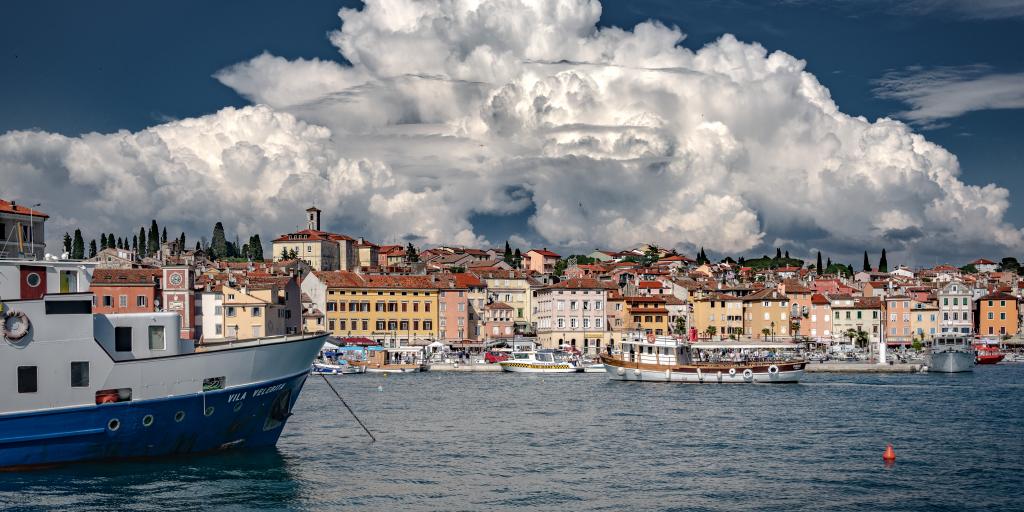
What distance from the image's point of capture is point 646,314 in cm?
12462

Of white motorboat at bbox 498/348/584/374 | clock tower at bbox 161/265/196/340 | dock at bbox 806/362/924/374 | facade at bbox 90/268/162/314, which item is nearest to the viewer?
white motorboat at bbox 498/348/584/374

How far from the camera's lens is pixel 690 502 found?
26.5m

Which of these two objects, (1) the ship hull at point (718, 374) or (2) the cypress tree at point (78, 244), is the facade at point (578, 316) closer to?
(1) the ship hull at point (718, 374)

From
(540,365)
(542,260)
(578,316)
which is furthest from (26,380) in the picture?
(542,260)

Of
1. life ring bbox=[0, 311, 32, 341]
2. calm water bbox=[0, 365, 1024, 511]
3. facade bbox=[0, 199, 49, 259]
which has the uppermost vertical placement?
facade bbox=[0, 199, 49, 259]

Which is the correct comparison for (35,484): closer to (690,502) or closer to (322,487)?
(322,487)

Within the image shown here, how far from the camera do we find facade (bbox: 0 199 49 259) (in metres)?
30.8

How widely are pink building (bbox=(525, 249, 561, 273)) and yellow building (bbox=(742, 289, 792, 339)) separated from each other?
2310 inches

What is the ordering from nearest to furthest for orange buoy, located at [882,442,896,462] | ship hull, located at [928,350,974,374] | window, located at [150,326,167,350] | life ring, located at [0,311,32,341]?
life ring, located at [0,311,32,341] < window, located at [150,326,167,350] < orange buoy, located at [882,442,896,462] < ship hull, located at [928,350,974,374]

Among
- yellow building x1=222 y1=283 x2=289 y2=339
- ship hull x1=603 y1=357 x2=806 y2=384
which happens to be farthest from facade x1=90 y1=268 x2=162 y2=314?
ship hull x1=603 y1=357 x2=806 y2=384

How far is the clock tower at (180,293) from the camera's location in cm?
9375

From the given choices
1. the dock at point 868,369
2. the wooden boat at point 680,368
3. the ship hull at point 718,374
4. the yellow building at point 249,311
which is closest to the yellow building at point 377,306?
the yellow building at point 249,311

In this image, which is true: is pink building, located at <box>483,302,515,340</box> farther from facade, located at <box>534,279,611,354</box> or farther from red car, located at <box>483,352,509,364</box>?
red car, located at <box>483,352,509,364</box>

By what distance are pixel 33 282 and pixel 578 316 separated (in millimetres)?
95059
